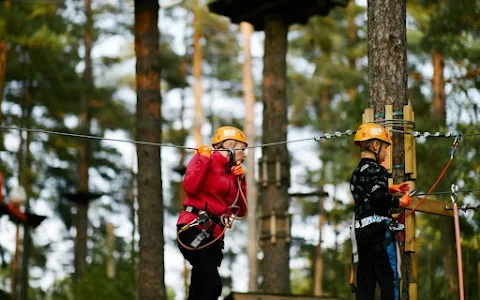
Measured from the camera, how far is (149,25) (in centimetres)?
1179

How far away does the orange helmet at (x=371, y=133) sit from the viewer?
6766 mm

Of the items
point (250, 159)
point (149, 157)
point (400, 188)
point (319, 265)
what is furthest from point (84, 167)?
point (400, 188)

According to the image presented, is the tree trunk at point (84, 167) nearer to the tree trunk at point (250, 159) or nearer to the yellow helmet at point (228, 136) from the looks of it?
the tree trunk at point (250, 159)

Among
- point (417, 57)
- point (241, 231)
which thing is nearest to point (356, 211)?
point (417, 57)

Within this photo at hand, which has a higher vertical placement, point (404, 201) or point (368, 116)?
point (368, 116)

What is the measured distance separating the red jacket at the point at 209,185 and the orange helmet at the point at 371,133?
1222 mm

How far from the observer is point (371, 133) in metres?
6.77

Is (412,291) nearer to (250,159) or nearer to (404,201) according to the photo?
(404,201)

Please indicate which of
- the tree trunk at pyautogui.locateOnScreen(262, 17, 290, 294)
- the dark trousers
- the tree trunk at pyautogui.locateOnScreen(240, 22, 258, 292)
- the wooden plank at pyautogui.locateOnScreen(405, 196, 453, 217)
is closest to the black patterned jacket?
the dark trousers

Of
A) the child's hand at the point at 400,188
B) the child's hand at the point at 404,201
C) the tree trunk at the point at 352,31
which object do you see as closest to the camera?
the child's hand at the point at 404,201

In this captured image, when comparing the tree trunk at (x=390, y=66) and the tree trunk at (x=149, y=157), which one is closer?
the tree trunk at (x=390, y=66)

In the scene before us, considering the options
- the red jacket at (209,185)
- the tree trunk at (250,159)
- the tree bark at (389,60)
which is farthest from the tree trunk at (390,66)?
the tree trunk at (250,159)

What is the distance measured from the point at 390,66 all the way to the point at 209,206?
1.91m

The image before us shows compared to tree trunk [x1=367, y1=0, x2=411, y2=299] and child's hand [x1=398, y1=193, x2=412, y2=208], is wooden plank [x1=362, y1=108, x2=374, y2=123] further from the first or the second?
child's hand [x1=398, y1=193, x2=412, y2=208]
